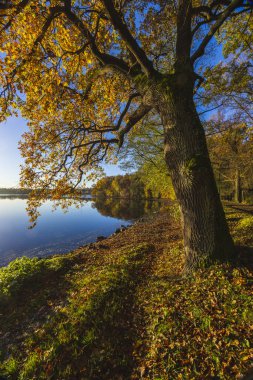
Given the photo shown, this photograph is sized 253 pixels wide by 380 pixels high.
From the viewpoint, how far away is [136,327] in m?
4.35

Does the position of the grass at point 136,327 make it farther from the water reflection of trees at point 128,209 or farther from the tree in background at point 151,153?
the water reflection of trees at point 128,209

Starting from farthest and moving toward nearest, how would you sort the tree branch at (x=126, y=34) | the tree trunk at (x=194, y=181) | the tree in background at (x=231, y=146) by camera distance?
the tree in background at (x=231, y=146) < the tree trunk at (x=194, y=181) < the tree branch at (x=126, y=34)

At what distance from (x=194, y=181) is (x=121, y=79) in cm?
553

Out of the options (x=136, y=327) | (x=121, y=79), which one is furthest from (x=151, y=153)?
(x=136, y=327)

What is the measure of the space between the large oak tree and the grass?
3.27 ft

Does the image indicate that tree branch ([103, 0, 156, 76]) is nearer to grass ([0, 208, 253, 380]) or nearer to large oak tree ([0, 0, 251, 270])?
large oak tree ([0, 0, 251, 270])

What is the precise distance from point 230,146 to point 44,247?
86.3ft

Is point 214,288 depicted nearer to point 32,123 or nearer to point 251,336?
point 251,336

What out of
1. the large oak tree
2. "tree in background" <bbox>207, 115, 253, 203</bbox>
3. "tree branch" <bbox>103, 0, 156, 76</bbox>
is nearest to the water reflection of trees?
"tree in background" <bbox>207, 115, 253, 203</bbox>

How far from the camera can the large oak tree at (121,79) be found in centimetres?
482

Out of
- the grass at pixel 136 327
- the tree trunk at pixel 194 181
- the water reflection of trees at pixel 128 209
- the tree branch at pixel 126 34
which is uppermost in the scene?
the tree branch at pixel 126 34

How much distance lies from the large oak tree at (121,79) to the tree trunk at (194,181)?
0.9 inches

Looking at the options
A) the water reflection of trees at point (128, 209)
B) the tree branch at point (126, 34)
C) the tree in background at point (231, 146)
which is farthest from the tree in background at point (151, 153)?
the water reflection of trees at point (128, 209)

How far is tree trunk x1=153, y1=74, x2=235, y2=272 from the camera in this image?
4.80 meters
